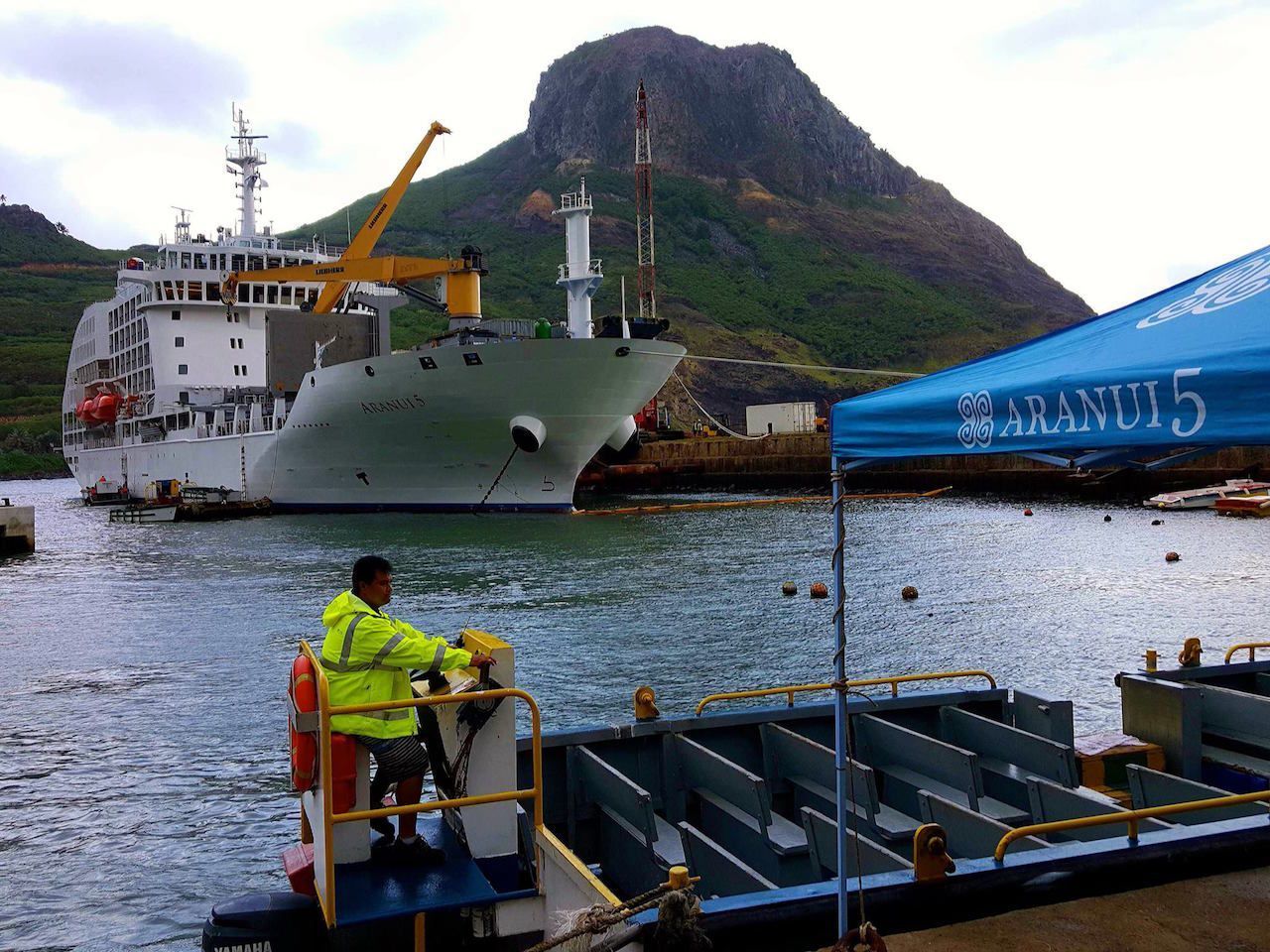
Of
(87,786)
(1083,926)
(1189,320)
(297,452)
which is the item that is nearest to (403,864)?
(1083,926)

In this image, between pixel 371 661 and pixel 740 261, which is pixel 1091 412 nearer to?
pixel 371 661

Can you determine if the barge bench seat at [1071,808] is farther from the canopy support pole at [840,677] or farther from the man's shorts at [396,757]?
the man's shorts at [396,757]

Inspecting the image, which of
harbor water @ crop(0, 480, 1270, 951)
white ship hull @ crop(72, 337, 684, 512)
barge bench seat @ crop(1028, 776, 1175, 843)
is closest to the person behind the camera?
barge bench seat @ crop(1028, 776, 1175, 843)

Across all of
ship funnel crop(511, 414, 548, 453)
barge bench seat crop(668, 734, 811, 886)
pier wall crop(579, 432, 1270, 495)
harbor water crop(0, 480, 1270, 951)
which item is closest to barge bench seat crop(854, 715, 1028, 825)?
barge bench seat crop(668, 734, 811, 886)

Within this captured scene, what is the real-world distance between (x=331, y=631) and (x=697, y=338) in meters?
130

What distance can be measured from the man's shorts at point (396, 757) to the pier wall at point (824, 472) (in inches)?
1500

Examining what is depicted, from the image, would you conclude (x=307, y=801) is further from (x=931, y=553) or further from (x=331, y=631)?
(x=931, y=553)

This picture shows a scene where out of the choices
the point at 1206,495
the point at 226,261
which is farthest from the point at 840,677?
the point at 226,261

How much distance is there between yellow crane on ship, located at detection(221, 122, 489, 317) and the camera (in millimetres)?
42656

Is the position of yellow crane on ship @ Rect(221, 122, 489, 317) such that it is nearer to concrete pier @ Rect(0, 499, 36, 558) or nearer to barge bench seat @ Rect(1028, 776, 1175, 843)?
concrete pier @ Rect(0, 499, 36, 558)

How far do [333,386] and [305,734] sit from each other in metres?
36.1

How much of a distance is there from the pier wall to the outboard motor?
38.5 metres

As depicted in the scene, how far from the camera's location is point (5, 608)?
22.3 meters

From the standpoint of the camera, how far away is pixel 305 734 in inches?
189
